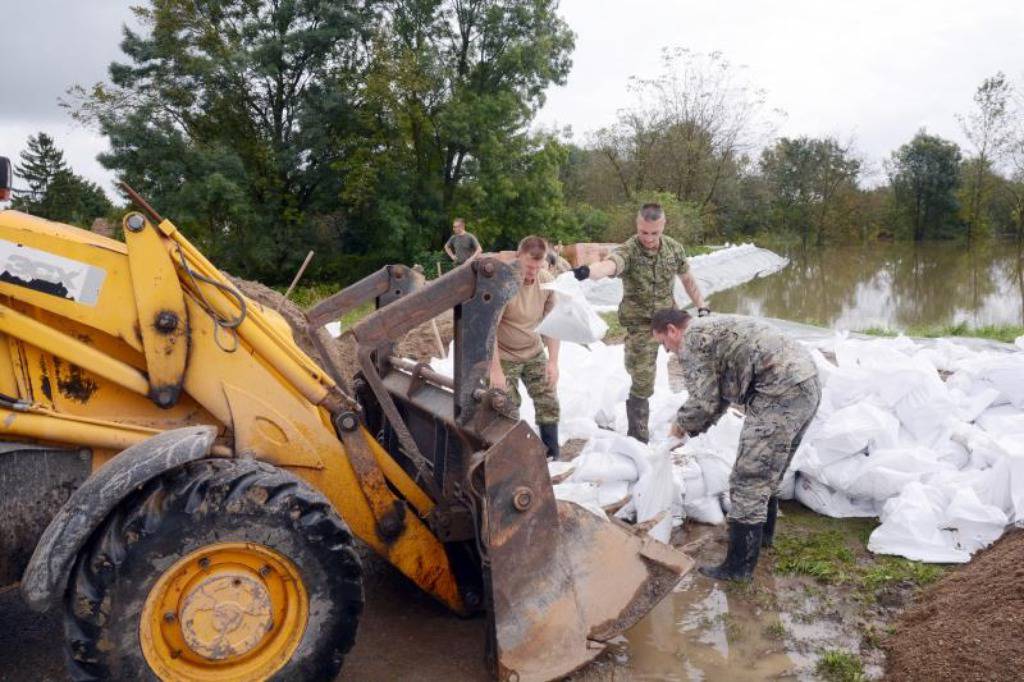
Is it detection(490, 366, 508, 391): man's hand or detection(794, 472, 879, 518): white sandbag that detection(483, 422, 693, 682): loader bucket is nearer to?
detection(490, 366, 508, 391): man's hand

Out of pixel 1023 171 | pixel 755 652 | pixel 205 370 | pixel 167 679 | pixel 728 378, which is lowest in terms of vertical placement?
pixel 755 652

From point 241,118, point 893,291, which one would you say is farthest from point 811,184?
point 241,118

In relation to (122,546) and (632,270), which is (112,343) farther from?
(632,270)

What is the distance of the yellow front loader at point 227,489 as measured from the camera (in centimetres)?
257

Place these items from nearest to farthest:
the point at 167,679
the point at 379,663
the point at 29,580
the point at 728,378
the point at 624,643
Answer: the point at 29,580 → the point at 167,679 → the point at 379,663 → the point at 624,643 → the point at 728,378

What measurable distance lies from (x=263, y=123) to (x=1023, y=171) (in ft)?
110

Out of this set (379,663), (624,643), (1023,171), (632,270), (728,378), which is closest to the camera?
(379,663)

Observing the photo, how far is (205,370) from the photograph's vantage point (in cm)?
302

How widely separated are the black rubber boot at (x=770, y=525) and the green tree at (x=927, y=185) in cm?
4176

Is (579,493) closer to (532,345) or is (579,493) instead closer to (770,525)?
(770,525)

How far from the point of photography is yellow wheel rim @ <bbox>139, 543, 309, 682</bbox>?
2.63m

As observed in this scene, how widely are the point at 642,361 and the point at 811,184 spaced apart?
3914cm

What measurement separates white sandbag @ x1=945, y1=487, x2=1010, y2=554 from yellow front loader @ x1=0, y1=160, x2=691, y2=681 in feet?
6.74

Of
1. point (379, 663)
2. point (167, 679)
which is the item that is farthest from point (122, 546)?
point (379, 663)
